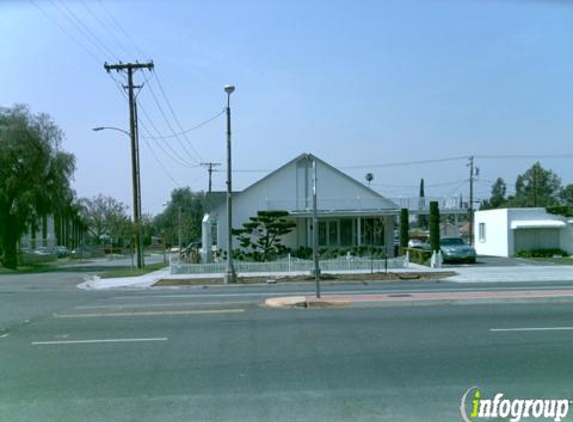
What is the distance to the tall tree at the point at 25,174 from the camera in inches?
1599

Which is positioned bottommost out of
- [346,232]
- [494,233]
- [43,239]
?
[43,239]

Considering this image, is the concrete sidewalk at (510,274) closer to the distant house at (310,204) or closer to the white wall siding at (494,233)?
the distant house at (310,204)

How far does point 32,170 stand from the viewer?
41.7 meters

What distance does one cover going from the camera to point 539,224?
121ft

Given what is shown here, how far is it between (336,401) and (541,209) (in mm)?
35867

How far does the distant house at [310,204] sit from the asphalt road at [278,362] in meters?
22.2

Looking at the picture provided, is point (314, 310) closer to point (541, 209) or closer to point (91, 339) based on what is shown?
point (91, 339)

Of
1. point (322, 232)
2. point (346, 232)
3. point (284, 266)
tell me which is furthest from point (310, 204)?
point (284, 266)

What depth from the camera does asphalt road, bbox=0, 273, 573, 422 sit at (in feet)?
20.6

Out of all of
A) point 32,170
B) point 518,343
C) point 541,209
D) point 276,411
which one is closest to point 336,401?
point 276,411

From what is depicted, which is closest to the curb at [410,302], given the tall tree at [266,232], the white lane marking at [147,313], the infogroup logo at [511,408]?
the white lane marking at [147,313]

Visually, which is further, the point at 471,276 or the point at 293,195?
the point at 293,195

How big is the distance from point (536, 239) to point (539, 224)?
144 cm

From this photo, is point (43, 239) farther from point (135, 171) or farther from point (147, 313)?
point (147, 313)
